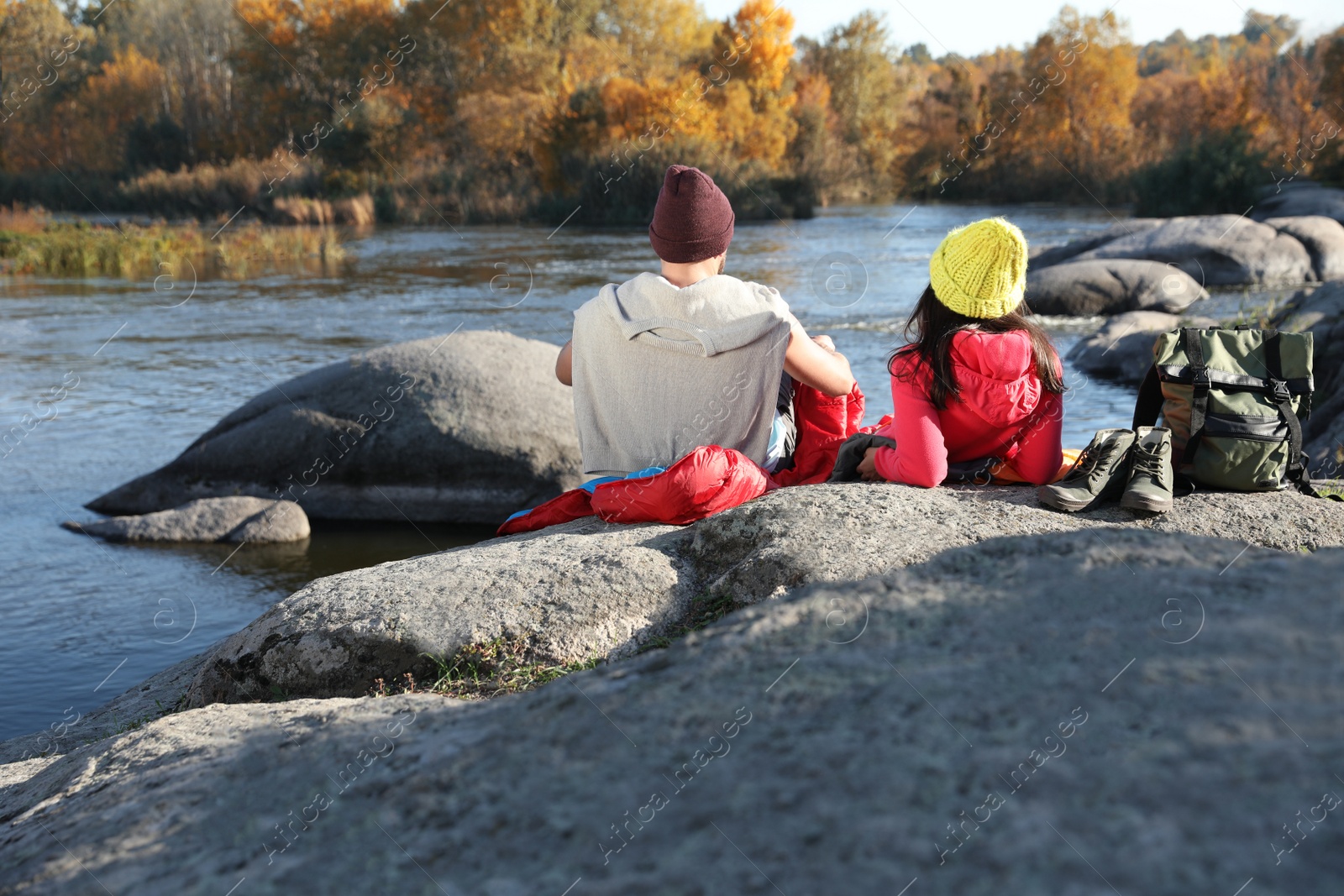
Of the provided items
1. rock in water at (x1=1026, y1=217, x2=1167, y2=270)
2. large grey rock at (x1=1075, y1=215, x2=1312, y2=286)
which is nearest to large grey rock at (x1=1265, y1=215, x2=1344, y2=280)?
large grey rock at (x1=1075, y1=215, x2=1312, y2=286)

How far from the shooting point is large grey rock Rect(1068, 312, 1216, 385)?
1050 centimetres

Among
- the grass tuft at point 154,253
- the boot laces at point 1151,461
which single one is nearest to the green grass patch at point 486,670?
the boot laces at point 1151,461

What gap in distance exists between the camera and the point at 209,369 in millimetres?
10789

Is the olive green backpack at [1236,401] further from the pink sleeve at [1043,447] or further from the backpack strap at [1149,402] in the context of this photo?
the pink sleeve at [1043,447]

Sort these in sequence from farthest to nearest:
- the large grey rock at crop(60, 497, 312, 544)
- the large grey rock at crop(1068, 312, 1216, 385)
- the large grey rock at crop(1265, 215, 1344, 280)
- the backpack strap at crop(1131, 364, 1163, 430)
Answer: the large grey rock at crop(1265, 215, 1344, 280) < the large grey rock at crop(1068, 312, 1216, 385) < the large grey rock at crop(60, 497, 312, 544) < the backpack strap at crop(1131, 364, 1163, 430)

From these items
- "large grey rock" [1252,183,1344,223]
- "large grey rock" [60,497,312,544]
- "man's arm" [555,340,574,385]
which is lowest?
"large grey rock" [60,497,312,544]

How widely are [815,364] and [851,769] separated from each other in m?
2.54

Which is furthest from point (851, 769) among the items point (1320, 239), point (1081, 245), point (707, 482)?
point (1320, 239)

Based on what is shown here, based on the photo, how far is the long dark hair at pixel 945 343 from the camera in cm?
380

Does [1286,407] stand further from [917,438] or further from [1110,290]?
[1110,290]

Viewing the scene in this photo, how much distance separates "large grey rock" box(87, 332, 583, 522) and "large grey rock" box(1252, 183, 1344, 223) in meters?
16.9

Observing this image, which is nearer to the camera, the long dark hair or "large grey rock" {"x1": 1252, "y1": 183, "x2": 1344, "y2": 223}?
the long dark hair

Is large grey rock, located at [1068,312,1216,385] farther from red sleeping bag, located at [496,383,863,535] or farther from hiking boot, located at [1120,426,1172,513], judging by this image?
hiking boot, located at [1120,426,1172,513]

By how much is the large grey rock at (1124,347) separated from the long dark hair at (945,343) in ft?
22.2
